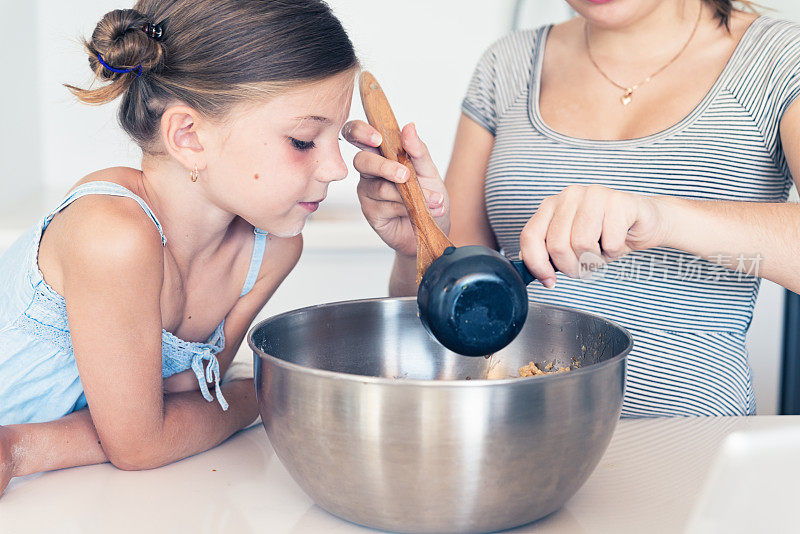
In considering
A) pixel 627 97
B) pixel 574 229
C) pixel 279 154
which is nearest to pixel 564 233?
pixel 574 229

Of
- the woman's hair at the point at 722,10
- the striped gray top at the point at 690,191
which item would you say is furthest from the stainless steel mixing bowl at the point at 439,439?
the woman's hair at the point at 722,10

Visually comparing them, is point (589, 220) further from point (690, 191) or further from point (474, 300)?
point (690, 191)

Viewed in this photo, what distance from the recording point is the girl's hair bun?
0.93 m

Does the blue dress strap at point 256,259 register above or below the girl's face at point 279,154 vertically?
below

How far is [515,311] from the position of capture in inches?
27.8

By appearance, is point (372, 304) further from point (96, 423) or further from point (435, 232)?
point (96, 423)

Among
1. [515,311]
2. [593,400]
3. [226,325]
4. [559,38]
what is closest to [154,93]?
[226,325]

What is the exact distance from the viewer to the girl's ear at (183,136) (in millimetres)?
993

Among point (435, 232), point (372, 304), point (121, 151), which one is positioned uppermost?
point (435, 232)

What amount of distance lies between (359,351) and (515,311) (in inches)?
11.5

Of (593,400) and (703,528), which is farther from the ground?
(593,400)

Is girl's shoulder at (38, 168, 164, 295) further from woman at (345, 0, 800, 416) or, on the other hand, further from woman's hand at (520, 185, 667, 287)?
woman's hand at (520, 185, 667, 287)

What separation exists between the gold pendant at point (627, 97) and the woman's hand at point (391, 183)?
391 mm

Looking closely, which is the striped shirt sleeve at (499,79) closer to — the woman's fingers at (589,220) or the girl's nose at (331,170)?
the girl's nose at (331,170)
